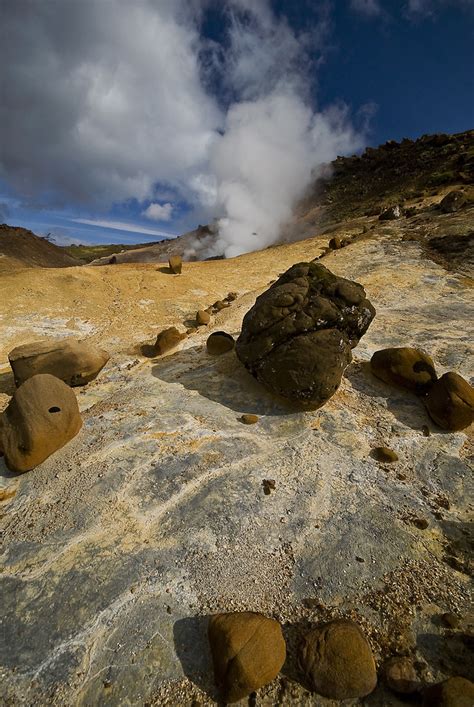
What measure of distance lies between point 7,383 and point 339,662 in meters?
8.27

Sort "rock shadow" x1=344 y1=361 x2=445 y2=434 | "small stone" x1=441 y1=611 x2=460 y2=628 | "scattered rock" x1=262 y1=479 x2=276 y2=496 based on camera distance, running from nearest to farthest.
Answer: "small stone" x1=441 y1=611 x2=460 y2=628, "scattered rock" x1=262 y1=479 x2=276 y2=496, "rock shadow" x1=344 y1=361 x2=445 y2=434

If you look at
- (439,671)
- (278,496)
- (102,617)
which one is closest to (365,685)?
(439,671)

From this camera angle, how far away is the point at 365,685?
3.00 meters

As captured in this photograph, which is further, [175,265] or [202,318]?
[175,265]

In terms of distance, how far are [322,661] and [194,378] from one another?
5431 millimetres

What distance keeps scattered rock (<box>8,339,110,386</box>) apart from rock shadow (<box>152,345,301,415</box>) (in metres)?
1.44

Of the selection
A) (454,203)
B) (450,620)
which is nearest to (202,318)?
(450,620)

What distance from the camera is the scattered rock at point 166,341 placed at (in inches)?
364

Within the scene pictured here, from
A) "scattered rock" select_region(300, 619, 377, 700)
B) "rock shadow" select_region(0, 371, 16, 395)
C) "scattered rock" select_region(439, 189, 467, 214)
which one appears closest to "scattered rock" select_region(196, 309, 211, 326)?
"rock shadow" select_region(0, 371, 16, 395)

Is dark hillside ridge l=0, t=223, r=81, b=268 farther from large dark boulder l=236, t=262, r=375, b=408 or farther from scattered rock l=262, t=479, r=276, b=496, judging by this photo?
scattered rock l=262, t=479, r=276, b=496

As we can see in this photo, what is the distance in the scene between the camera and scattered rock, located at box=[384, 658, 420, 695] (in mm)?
2988

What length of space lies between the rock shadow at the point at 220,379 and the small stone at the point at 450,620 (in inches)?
141

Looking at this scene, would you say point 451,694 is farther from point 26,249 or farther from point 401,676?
point 26,249

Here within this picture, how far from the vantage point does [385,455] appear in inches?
217
